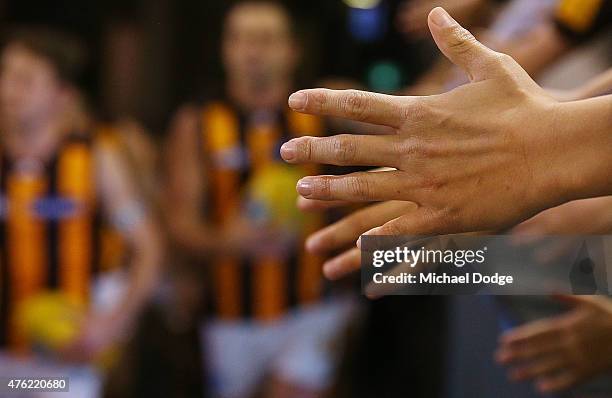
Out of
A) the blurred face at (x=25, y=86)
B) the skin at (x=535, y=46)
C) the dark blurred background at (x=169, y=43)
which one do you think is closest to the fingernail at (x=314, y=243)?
the skin at (x=535, y=46)

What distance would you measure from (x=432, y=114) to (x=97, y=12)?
172 cm

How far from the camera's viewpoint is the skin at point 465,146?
0.84 meters

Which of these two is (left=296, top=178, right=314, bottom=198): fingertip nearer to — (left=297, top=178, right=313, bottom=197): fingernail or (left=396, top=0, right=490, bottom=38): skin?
(left=297, top=178, right=313, bottom=197): fingernail

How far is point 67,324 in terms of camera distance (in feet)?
6.23

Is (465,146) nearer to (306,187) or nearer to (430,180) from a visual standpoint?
(430,180)

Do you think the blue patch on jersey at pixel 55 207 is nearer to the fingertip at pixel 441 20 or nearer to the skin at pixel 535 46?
the skin at pixel 535 46

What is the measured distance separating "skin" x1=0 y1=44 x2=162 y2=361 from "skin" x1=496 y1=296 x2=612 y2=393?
112cm

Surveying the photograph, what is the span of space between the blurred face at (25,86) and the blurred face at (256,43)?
1.40 feet

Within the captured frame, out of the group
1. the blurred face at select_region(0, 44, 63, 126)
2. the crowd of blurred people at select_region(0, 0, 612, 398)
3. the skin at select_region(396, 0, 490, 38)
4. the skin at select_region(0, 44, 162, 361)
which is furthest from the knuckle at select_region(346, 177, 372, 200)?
the blurred face at select_region(0, 44, 63, 126)

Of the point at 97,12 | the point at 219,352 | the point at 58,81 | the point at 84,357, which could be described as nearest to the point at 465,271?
the point at 84,357

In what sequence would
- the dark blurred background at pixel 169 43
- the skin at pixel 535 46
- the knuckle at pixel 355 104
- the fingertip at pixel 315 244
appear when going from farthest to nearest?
the dark blurred background at pixel 169 43
the skin at pixel 535 46
the fingertip at pixel 315 244
the knuckle at pixel 355 104

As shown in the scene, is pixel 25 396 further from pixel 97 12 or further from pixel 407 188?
pixel 97 12

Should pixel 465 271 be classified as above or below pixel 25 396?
above

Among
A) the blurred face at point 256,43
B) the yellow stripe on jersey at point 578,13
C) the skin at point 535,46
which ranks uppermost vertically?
the blurred face at point 256,43
